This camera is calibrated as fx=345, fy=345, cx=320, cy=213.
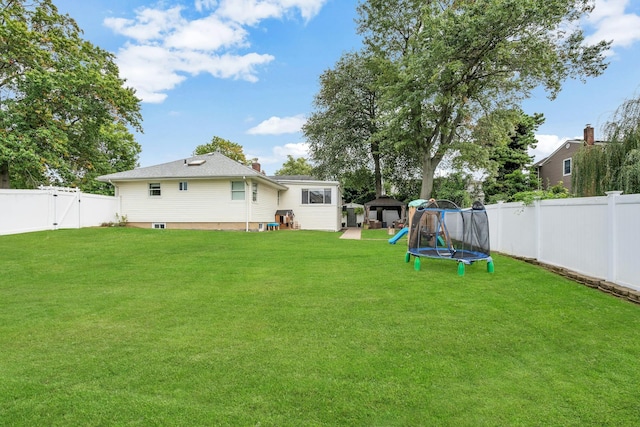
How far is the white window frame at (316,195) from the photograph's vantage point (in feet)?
69.6

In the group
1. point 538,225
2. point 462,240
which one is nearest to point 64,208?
point 462,240

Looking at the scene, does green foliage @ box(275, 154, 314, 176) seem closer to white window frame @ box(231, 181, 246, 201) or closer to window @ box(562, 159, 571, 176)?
window @ box(562, 159, 571, 176)

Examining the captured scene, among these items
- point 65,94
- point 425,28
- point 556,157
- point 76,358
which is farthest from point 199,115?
point 556,157

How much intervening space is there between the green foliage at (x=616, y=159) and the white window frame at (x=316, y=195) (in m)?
13.8

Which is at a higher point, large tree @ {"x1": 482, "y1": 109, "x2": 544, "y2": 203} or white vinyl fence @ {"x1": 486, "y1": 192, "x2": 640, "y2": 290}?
large tree @ {"x1": 482, "y1": 109, "x2": 544, "y2": 203}

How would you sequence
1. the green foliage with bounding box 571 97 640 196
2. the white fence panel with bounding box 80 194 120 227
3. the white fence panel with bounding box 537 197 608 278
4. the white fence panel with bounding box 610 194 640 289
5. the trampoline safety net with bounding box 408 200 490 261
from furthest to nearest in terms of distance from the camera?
1. the white fence panel with bounding box 80 194 120 227
2. the trampoline safety net with bounding box 408 200 490 261
3. the green foliage with bounding box 571 97 640 196
4. the white fence panel with bounding box 537 197 608 278
5. the white fence panel with bounding box 610 194 640 289

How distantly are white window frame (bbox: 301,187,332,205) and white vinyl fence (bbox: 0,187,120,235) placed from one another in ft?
35.2

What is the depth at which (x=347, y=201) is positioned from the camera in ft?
121

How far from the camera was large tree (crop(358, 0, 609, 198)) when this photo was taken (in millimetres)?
15375

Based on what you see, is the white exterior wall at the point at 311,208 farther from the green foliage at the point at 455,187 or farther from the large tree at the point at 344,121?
the green foliage at the point at 455,187

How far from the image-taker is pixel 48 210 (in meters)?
13.9

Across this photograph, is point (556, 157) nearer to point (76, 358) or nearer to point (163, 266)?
point (163, 266)

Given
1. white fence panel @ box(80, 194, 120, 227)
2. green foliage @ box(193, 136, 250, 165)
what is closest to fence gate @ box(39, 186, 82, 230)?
white fence panel @ box(80, 194, 120, 227)

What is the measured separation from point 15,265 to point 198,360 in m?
7.36
